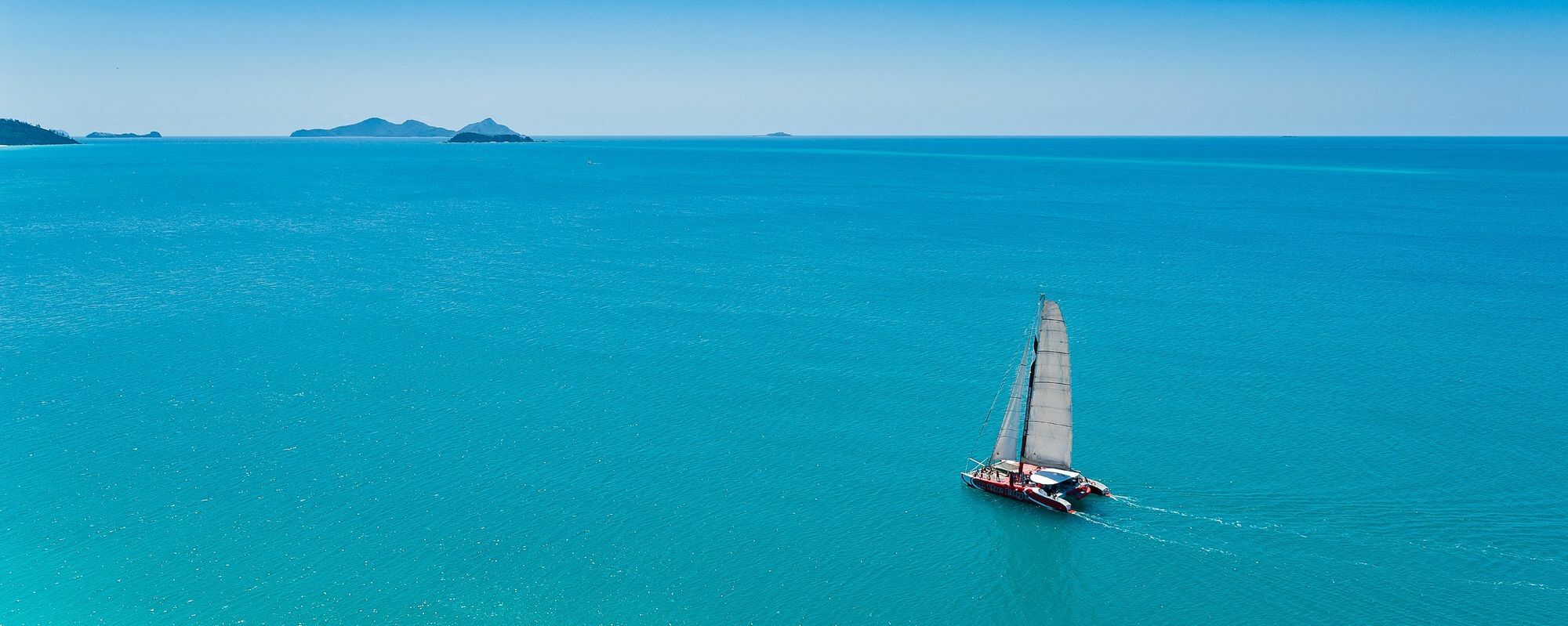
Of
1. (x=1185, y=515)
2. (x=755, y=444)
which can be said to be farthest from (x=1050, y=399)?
(x=755, y=444)

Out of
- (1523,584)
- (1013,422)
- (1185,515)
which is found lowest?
(1523,584)

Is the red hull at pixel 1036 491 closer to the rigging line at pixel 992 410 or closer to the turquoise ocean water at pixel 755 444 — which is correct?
the turquoise ocean water at pixel 755 444

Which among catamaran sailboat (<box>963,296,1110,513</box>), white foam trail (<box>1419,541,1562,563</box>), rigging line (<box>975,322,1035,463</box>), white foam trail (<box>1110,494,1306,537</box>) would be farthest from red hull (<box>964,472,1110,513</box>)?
white foam trail (<box>1419,541,1562,563</box>)

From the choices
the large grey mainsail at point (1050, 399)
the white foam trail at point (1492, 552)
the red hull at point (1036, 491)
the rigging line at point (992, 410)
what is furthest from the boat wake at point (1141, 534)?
the white foam trail at point (1492, 552)

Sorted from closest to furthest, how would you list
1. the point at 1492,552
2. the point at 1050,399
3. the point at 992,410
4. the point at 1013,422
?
the point at 1492,552
the point at 1050,399
the point at 1013,422
the point at 992,410

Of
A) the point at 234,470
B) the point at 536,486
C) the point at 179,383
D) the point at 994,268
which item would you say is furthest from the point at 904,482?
the point at 994,268

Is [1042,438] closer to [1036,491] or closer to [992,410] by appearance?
[1036,491]

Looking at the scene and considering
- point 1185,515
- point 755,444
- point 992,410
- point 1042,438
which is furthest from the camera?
point 992,410

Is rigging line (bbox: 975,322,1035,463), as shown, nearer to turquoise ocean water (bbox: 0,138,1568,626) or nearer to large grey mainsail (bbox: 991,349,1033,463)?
turquoise ocean water (bbox: 0,138,1568,626)
